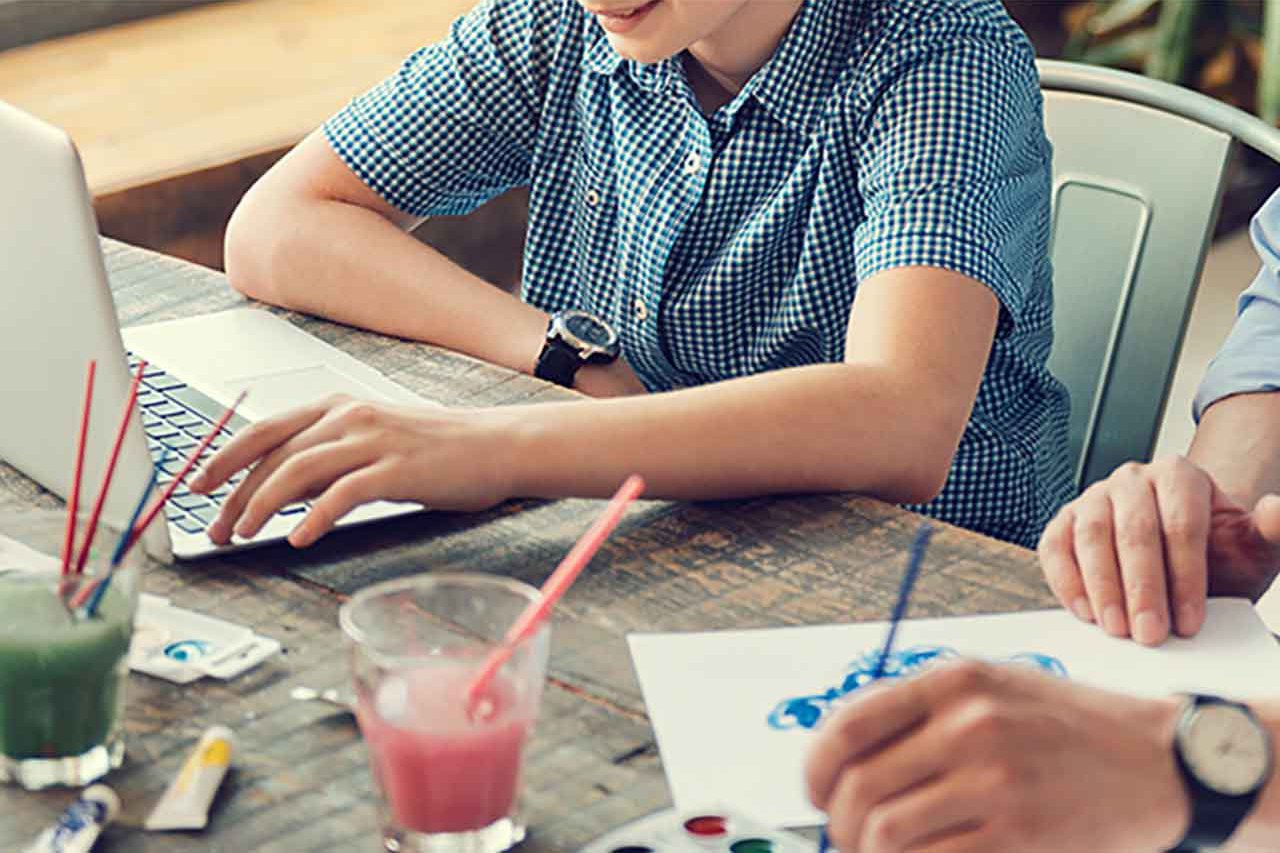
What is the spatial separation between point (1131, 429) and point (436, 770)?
104cm

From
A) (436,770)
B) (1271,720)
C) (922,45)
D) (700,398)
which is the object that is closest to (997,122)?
(922,45)

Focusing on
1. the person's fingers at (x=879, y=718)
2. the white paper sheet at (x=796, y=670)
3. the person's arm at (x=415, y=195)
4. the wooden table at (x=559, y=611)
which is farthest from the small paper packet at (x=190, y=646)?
the person's arm at (x=415, y=195)

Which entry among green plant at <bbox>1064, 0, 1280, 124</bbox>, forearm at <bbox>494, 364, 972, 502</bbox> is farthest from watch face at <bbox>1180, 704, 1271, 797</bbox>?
green plant at <bbox>1064, 0, 1280, 124</bbox>

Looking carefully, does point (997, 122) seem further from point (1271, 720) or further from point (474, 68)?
point (1271, 720)

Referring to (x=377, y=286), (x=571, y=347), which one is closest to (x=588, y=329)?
(x=571, y=347)

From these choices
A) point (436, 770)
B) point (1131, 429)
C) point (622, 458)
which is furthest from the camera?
point (1131, 429)

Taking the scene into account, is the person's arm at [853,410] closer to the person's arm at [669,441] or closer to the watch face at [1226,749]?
the person's arm at [669,441]

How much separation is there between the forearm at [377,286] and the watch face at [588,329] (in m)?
0.02

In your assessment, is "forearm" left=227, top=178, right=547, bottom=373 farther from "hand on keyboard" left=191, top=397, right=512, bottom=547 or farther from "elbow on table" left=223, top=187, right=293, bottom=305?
"hand on keyboard" left=191, top=397, right=512, bottom=547

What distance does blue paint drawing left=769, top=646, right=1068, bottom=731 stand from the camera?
96cm

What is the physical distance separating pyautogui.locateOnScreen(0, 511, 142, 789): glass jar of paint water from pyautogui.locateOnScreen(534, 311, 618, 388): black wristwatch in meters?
Result: 0.62

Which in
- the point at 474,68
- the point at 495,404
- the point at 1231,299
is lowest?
the point at 1231,299

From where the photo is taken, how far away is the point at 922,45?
1437 mm

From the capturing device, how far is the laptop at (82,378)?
1012mm
